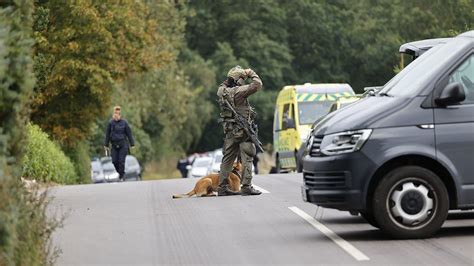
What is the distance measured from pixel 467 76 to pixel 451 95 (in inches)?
18.6

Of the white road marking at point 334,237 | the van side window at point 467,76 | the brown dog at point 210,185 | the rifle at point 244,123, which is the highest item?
the van side window at point 467,76

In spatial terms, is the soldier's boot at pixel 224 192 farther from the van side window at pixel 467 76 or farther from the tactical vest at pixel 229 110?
the van side window at pixel 467 76

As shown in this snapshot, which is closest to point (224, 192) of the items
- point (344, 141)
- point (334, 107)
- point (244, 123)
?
point (244, 123)

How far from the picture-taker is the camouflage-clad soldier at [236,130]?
19.5 metres

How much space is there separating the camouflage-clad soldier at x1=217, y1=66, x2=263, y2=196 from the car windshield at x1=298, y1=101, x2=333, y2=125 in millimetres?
13689

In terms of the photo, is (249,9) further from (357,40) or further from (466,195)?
(466,195)

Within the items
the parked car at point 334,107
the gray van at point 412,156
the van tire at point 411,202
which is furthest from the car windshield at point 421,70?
the parked car at point 334,107

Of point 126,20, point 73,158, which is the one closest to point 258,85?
point 126,20

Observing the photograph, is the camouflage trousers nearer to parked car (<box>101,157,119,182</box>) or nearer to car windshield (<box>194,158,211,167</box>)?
parked car (<box>101,157,119,182</box>)

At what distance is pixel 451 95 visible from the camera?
487 inches

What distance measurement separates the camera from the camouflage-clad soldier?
64.1 ft

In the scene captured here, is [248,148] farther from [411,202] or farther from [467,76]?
[411,202]

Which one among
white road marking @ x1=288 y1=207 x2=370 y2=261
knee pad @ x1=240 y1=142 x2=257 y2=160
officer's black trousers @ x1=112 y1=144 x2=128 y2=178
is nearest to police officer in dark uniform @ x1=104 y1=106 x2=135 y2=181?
officer's black trousers @ x1=112 y1=144 x2=128 y2=178

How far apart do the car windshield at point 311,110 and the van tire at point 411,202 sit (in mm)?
21154
